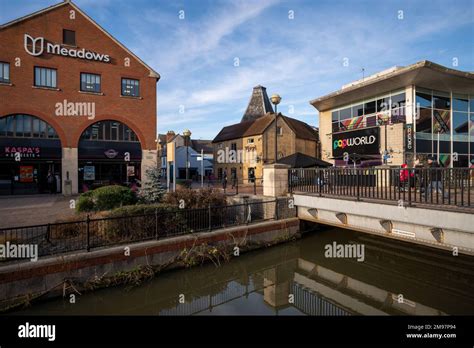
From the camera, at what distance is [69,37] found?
2025 centimetres

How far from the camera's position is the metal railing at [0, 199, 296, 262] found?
285 inches

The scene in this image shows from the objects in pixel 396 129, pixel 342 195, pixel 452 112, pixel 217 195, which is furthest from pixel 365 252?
pixel 452 112

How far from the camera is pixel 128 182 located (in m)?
22.7

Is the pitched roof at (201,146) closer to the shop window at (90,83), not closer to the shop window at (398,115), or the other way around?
the shop window at (90,83)

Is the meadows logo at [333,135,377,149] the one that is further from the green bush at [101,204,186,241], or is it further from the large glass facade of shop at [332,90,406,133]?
the green bush at [101,204,186,241]

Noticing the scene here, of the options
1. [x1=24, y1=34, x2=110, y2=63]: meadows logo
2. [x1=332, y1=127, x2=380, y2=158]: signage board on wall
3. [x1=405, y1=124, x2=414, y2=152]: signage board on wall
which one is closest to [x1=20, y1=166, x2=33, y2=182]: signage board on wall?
[x1=24, y1=34, x2=110, y2=63]: meadows logo

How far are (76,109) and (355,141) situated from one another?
21.6 metres

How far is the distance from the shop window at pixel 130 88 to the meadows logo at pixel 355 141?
17.5m

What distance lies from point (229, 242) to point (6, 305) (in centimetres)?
582

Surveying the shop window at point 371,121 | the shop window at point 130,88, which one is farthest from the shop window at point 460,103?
the shop window at point 130,88

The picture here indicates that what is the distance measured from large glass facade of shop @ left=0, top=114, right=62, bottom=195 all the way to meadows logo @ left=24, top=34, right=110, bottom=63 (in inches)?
174
